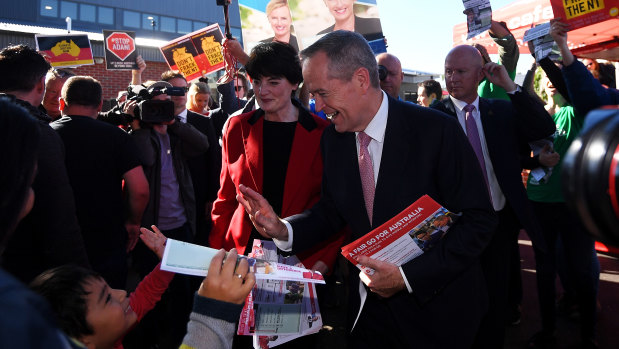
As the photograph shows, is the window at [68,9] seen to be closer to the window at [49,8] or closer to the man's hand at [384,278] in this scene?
the window at [49,8]

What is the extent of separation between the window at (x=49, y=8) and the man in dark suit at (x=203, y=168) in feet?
115

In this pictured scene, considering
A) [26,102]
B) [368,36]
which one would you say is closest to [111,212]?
[26,102]

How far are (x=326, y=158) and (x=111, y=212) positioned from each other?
1356 millimetres

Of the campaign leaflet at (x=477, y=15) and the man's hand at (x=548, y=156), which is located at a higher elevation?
the campaign leaflet at (x=477, y=15)

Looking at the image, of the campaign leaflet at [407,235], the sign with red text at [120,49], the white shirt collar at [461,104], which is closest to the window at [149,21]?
the sign with red text at [120,49]

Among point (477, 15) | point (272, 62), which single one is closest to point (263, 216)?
point (272, 62)

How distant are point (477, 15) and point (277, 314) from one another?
2.28 m

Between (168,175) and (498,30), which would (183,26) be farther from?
(498,30)

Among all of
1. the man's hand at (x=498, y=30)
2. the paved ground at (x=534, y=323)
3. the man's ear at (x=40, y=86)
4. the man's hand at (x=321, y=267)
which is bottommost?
the paved ground at (x=534, y=323)

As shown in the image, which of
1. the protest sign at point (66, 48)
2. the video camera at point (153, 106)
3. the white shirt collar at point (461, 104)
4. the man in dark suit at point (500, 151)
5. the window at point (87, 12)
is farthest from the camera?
the window at point (87, 12)

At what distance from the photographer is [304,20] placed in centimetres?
384

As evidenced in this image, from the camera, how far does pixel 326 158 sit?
6.29 feet

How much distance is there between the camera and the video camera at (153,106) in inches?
112

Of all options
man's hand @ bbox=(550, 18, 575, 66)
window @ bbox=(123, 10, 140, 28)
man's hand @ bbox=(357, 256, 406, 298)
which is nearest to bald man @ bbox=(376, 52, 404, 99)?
man's hand @ bbox=(550, 18, 575, 66)
